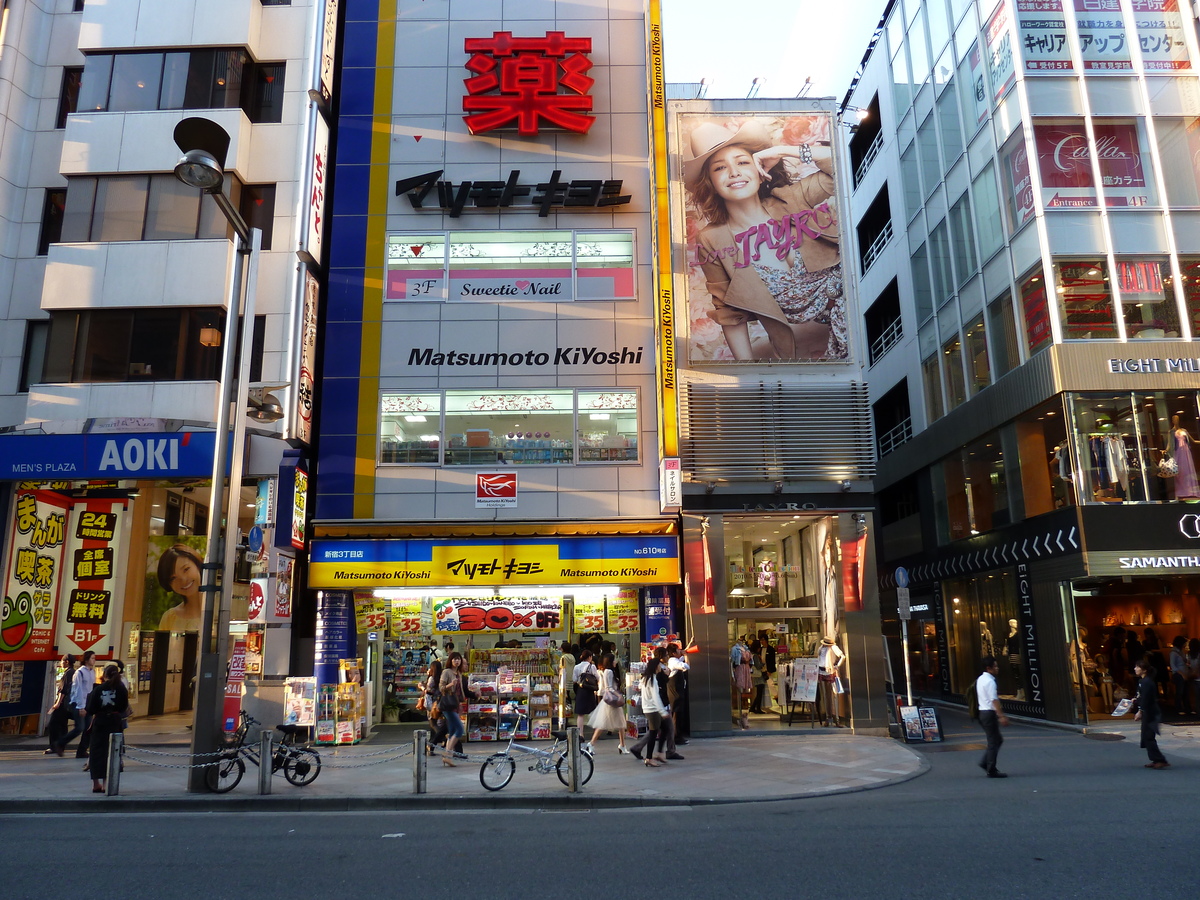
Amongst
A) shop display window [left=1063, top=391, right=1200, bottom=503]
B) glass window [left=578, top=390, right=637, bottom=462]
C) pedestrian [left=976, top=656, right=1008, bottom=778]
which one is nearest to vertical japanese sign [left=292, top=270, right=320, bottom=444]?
glass window [left=578, top=390, right=637, bottom=462]

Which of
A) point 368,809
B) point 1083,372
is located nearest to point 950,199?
point 1083,372

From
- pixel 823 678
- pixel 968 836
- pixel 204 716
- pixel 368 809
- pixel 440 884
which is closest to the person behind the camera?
pixel 440 884

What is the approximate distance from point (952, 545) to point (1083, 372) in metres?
7.68

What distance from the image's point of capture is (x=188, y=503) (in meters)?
23.6

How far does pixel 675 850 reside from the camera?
8516mm

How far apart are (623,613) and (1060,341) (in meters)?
11.8

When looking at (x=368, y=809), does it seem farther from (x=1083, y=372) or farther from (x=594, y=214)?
(x=1083, y=372)

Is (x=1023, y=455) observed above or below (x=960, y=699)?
above

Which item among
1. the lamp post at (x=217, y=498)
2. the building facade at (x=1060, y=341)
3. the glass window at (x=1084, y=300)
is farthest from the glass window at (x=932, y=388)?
the lamp post at (x=217, y=498)

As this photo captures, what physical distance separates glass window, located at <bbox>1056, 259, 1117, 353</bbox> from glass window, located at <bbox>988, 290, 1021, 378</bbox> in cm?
165

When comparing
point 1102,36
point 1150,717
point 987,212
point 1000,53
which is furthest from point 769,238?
point 1150,717

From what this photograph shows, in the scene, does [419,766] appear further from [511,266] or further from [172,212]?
[172,212]

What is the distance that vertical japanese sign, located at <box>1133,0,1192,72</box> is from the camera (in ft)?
69.1

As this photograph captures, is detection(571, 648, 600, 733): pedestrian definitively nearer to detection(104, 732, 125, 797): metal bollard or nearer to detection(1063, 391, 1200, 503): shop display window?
detection(104, 732, 125, 797): metal bollard
